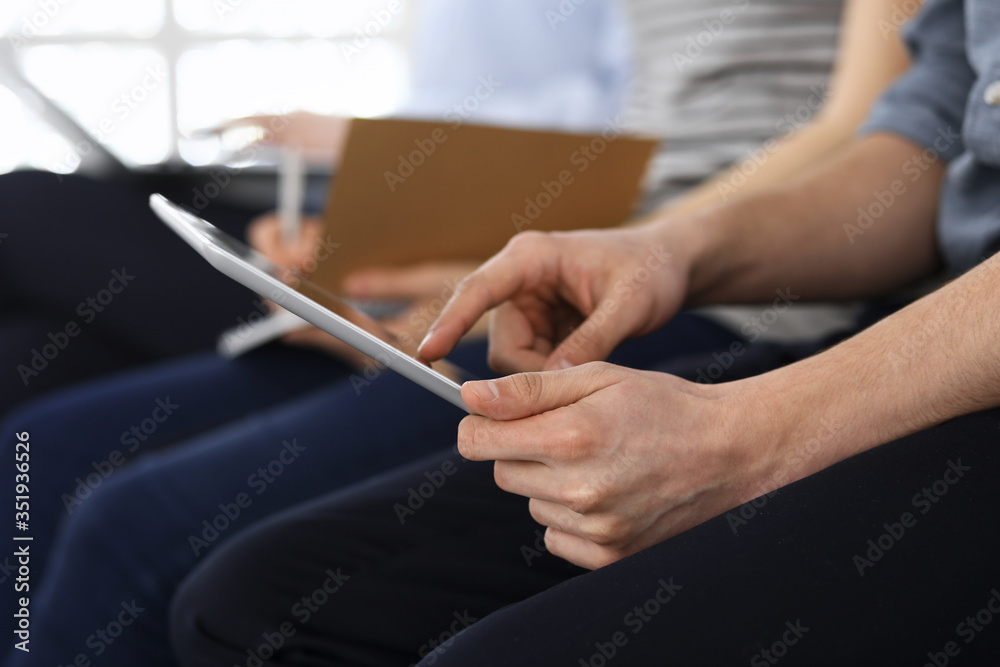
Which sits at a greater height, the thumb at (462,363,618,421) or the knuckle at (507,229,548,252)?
the knuckle at (507,229,548,252)

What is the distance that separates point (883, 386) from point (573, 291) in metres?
0.23

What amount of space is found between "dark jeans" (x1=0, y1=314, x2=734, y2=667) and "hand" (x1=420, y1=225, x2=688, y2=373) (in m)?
0.19

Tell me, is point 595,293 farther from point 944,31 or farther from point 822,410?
point 944,31

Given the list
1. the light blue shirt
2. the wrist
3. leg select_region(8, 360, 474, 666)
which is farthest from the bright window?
the wrist

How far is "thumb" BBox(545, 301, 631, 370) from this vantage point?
0.56 meters

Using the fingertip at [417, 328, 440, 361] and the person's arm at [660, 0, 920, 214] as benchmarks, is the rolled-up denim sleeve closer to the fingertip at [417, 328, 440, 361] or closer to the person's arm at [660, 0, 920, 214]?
the person's arm at [660, 0, 920, 214]

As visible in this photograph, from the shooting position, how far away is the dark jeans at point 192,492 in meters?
0.66

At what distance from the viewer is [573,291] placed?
587mm

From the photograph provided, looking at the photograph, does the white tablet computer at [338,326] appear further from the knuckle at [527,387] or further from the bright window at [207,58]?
the bright window at [207,58]

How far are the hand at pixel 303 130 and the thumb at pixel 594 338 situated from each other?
2.15 feet

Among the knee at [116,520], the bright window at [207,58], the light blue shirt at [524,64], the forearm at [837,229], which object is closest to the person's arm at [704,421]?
the forearm at [837,229]

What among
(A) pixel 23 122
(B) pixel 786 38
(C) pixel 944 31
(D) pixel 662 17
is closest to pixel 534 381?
(C) pixel 944 31

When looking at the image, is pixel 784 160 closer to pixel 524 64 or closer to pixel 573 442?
pixel 573 442

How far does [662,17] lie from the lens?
1149 mm
